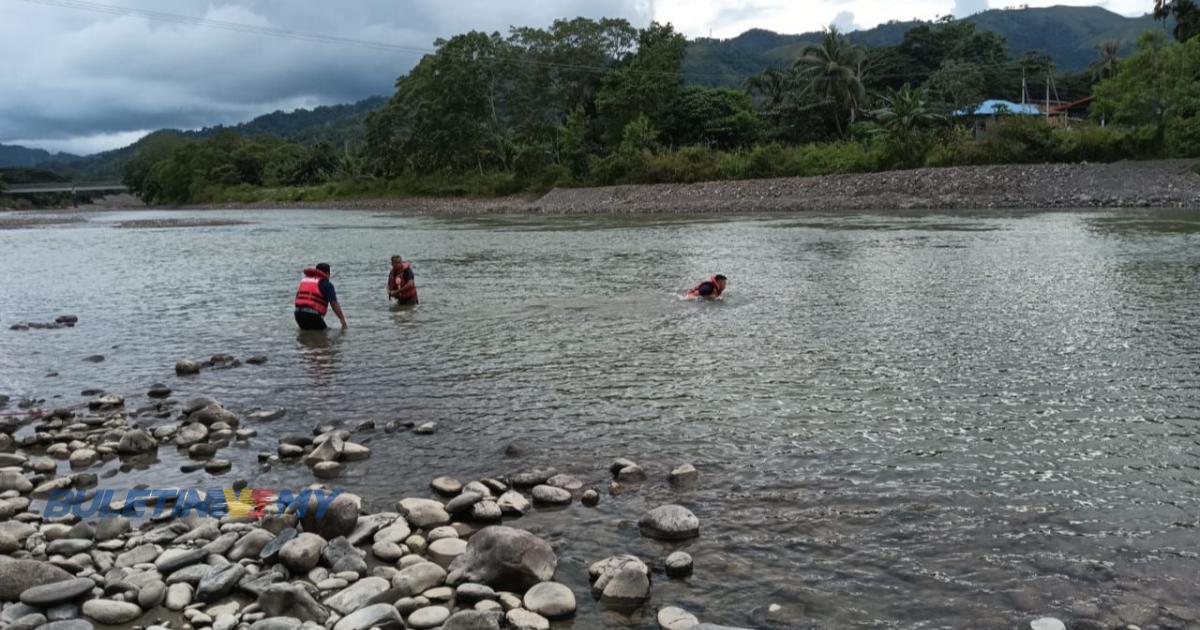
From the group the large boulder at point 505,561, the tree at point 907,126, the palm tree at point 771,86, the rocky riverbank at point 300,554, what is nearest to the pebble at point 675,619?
the rocky riverbank at point 300,554

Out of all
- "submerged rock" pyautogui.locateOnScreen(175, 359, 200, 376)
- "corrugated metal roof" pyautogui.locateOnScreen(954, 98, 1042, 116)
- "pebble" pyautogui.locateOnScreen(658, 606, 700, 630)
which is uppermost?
"corrugated metal roof" pyautogui.locateOnScreen(954, 98, 1042, 116)

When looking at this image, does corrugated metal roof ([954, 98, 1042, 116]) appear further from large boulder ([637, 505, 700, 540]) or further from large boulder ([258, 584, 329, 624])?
large boulder ([258, 584, 329, 624])

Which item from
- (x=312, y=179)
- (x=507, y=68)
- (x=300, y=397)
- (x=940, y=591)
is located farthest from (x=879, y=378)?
(x=312, y=179)

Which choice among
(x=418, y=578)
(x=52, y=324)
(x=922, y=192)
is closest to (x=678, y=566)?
(x=418, y=578)

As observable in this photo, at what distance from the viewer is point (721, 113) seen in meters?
90.5

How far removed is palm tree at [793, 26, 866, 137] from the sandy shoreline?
672 inches

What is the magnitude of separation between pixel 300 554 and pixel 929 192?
200 ft

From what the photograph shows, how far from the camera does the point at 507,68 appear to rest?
344 feet

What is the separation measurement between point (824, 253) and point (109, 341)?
23.4 metres

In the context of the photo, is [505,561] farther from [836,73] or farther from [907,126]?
[836,73]

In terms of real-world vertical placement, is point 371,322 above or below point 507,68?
below

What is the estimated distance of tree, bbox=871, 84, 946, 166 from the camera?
6775 centimetres

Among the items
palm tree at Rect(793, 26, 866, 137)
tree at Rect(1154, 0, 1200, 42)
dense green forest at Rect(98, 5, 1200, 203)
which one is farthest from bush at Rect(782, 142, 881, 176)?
tree at Rect(1154, 0, 1200, 42)

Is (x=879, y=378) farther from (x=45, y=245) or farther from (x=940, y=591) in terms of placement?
(x=45, y=245)
